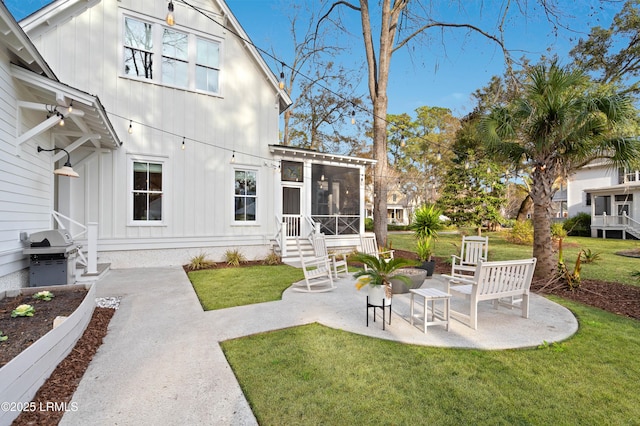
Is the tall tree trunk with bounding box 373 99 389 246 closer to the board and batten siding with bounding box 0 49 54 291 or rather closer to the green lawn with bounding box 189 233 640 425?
the green lawn with bounding box 189 233 640 425

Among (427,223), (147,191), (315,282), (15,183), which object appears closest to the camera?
(15,183)

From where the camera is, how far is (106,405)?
2490 mm

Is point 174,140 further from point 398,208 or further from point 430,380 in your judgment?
point 398,208

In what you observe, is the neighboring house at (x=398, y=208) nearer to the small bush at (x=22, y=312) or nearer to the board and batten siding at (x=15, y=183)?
the board and batten siding at (x=15, y=183)

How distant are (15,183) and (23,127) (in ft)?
3.51

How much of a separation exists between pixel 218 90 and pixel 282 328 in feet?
29.4

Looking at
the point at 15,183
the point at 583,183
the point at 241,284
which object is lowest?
the point at 241,284

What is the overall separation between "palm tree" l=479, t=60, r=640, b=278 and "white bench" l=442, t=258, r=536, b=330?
11.7ft

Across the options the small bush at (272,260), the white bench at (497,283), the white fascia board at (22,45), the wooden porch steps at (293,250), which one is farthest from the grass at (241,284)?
the white fascia board at (22,45)

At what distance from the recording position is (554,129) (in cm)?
Result: 700

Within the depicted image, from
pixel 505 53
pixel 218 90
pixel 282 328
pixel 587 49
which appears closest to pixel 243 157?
pixel 218 90

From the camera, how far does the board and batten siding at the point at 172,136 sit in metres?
8.45

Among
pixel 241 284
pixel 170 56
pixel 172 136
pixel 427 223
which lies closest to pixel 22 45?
pixel 172 136

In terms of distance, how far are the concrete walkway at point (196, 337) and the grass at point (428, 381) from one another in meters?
0.22
